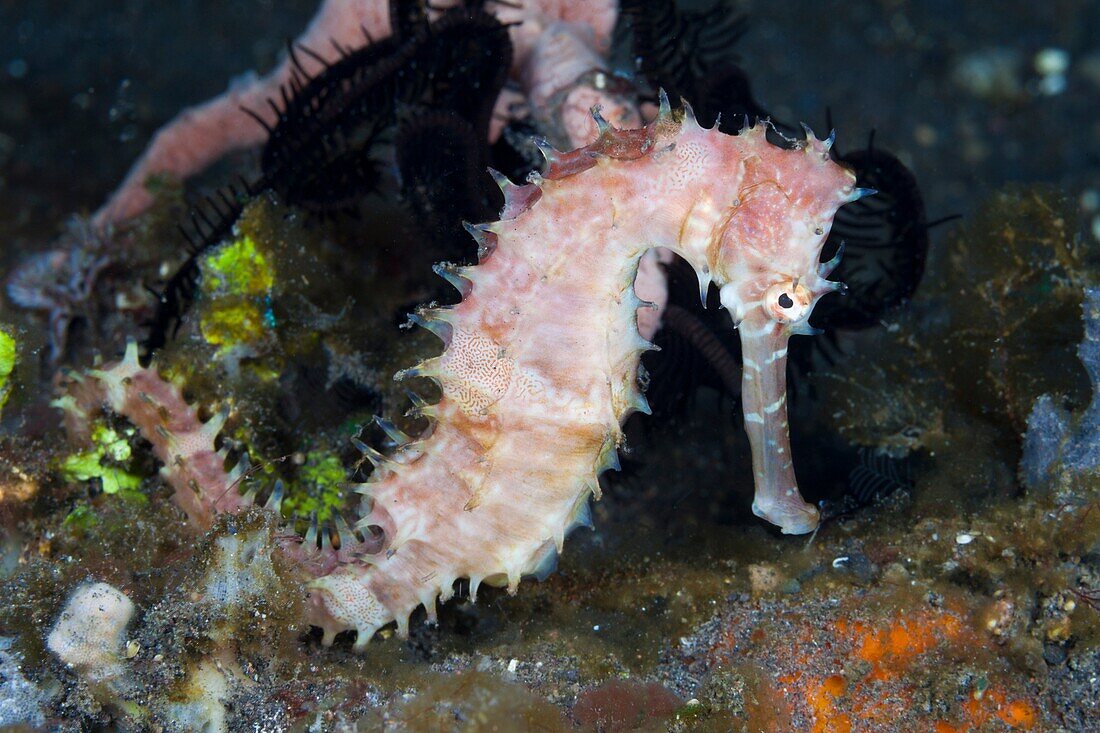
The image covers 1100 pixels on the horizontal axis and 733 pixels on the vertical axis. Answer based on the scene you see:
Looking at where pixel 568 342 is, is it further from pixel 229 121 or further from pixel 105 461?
pixel 229 121

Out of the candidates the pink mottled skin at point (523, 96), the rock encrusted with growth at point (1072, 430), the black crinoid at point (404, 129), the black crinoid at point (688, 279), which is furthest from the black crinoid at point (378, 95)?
the rock encrusted with growth at point (1072, 430)

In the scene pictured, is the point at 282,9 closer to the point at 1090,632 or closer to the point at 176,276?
the point at 176,276

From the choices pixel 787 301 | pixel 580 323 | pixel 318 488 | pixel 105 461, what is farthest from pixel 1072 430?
pixel 105 461

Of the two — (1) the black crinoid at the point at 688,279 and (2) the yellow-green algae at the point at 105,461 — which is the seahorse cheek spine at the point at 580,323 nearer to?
(1) the black crinoid at the point at 688,279

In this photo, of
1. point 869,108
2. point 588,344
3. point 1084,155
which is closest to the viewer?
point 588,344

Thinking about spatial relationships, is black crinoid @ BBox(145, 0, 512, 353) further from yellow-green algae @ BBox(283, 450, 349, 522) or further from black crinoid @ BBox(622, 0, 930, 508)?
yellow-green algae @ BBox(283, 450, 349, 522)

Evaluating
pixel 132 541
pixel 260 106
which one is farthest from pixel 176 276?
pixel 260 106

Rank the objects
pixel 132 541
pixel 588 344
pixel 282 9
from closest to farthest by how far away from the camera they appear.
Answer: pixel 588 344 → pixel 132 541 → pixel 282 9
